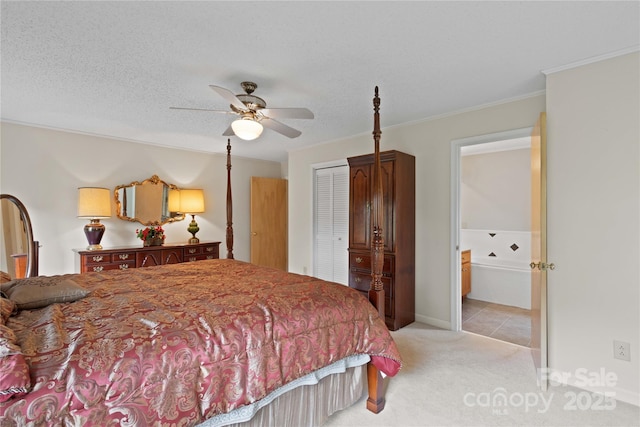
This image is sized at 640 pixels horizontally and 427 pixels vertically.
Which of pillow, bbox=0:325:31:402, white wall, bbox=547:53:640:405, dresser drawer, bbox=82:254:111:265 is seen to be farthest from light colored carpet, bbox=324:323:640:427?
dresser drawer, bbox=82:254:111:265

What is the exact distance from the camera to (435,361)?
272 cm

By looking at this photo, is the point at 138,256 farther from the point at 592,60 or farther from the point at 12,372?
the point at 592,60

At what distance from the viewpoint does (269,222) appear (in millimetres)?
6082

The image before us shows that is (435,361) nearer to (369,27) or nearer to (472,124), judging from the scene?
(472,124)

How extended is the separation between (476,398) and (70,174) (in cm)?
500

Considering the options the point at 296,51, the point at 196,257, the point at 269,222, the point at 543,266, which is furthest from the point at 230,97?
the point at 269,222

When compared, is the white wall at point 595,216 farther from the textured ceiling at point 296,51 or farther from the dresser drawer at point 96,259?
the dresser drawer at point 96,259

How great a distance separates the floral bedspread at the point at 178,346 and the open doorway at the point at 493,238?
2136 millimetres

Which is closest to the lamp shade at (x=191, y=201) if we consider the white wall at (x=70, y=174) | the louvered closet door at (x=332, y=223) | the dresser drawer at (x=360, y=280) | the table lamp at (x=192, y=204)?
the table lamp at (x=192, y=204)

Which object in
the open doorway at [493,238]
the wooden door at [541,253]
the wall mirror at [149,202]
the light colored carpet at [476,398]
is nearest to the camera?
the light colored carpet at [476,398]

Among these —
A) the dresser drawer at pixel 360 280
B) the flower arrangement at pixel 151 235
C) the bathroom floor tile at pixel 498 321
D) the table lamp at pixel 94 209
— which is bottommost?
the bathroom floor tile at pixel 498 321

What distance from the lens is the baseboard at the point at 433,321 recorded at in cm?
347

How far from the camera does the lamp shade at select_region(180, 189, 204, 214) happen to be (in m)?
4.93

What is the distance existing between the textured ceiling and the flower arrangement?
5.50ft
